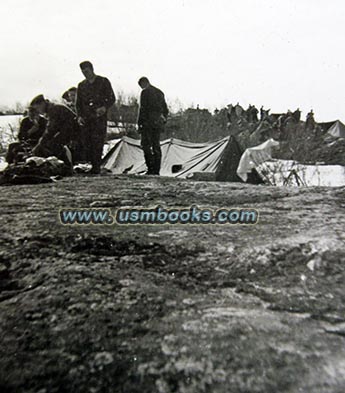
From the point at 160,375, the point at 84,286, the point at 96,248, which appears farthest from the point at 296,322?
the point at 96,248

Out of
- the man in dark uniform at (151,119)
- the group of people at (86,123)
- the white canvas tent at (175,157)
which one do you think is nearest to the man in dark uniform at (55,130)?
the group of people at (86,123)

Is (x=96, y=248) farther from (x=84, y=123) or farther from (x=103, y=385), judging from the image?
(x=84, y=123)

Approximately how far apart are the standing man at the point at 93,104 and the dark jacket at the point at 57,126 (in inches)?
9.1

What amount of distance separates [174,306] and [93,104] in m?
3.57

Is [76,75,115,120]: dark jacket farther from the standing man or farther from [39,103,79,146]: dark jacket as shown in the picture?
[39,103,79,146]: dark jacket

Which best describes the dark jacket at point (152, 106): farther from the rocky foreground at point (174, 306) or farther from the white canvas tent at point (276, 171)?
the rocky foreground at point (174, 306)

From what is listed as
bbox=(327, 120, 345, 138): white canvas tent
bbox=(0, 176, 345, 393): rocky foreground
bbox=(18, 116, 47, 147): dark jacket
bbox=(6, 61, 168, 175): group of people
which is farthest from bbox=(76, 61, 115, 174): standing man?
bbox=(327, 120, 345, 138): white canvas tent

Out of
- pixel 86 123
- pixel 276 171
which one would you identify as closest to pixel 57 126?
pixel 86 123

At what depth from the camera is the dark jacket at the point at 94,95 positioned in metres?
4.11

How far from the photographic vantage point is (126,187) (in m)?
2.52

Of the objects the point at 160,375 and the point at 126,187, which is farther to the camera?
the point at 126,187

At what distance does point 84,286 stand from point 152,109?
365 cm

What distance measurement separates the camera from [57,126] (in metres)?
4.26

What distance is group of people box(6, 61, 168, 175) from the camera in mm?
4117
